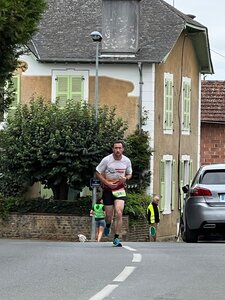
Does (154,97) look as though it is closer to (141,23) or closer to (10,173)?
(141,23)

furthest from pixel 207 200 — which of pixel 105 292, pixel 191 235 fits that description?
pixel 105 292

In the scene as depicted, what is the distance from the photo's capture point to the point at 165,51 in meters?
40.5

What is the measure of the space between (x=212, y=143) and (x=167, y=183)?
8657 mm

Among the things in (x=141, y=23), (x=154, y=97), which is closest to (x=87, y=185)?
(x=154, y=97)

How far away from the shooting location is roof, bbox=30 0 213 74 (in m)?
40.9

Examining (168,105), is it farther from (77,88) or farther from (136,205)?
(136,205)

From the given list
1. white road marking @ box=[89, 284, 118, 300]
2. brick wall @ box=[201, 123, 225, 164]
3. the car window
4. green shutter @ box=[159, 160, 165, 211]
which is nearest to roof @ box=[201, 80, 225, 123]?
brick wall @ box=[201, 123, 225, 164]

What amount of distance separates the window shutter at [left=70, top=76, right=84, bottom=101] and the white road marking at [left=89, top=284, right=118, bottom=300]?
30.1 m

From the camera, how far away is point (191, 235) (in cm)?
2209

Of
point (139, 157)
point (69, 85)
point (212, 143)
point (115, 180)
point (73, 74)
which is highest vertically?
point (73, 74)

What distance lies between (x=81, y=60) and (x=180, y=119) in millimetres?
6506

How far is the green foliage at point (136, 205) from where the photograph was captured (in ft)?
127

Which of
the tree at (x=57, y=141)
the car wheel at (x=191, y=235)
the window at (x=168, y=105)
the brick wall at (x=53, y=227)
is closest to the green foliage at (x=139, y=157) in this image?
the tree at (x=57, y=141)

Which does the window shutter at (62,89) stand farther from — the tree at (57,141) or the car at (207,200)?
the car at (207,200)
